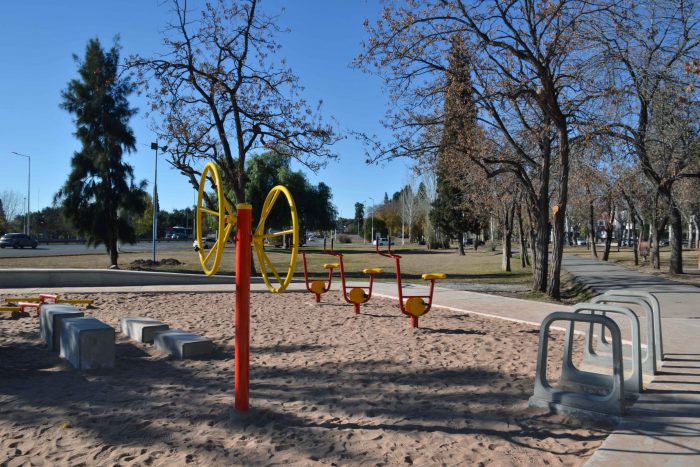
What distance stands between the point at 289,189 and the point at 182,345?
39882mm

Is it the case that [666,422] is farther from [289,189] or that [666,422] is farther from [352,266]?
[289,189]

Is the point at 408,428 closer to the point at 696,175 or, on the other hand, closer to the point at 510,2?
the point at 510,2

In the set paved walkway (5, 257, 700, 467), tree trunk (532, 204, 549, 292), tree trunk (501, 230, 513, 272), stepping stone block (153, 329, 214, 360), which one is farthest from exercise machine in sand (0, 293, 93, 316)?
tree trunk (501, 230, 513, 272)

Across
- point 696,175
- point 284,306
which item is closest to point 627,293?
point 284,306

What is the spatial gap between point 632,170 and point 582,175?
5.48 metres

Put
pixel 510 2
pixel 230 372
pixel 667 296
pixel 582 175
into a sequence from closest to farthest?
pixel 230 372 < pixel 510 2 < pixel 667 296 < pixel 582 175

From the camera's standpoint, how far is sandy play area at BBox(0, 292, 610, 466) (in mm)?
3807

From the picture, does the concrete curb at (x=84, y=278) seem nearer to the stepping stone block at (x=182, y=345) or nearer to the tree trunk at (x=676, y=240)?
the stepping stone block at (x=182, y=345)

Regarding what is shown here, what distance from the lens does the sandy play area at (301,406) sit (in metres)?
3.81

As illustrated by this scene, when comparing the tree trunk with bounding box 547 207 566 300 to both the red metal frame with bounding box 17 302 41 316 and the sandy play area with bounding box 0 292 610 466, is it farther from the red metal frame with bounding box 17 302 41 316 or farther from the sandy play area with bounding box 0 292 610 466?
the red metal frame with bounding box 17 302 41 316

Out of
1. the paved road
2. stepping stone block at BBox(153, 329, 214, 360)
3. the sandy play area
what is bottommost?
the sandy play area

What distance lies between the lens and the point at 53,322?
7207 millimetres

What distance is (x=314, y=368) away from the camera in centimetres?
620

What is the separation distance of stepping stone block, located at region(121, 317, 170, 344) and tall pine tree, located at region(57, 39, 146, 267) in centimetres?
1516
